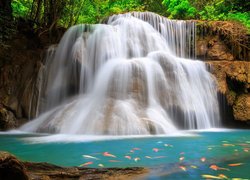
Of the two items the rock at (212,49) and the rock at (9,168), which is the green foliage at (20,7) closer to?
the rock at (212,49)

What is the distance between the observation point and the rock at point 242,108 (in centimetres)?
1140

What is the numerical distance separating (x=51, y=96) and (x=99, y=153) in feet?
21.7

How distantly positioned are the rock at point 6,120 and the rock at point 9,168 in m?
8.36

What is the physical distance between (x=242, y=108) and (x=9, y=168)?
405 inches

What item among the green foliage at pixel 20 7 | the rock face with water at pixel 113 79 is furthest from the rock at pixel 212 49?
the green foliage at pixel 20 7

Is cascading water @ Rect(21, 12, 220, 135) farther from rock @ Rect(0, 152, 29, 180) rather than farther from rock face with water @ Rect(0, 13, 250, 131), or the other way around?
rock @ Rect(0, 152, 29, 180)

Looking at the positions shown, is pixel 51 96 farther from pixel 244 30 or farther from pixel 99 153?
pixel 244 30

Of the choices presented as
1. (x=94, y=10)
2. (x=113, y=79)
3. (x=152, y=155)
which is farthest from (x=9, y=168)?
(x=94, y=10)

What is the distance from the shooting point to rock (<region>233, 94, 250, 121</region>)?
1140 cm

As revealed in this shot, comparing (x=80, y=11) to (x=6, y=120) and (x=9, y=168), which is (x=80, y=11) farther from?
(x=9, y=168)

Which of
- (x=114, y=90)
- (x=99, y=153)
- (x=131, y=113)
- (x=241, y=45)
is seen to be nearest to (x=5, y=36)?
(x=114, y=90)

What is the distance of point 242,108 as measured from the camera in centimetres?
1154

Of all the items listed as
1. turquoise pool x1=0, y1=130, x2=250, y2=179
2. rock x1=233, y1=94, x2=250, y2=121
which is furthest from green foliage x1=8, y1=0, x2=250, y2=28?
turquoise pool x1=0, y1=130, x2=250, y2=179

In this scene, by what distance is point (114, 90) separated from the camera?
1008cm
